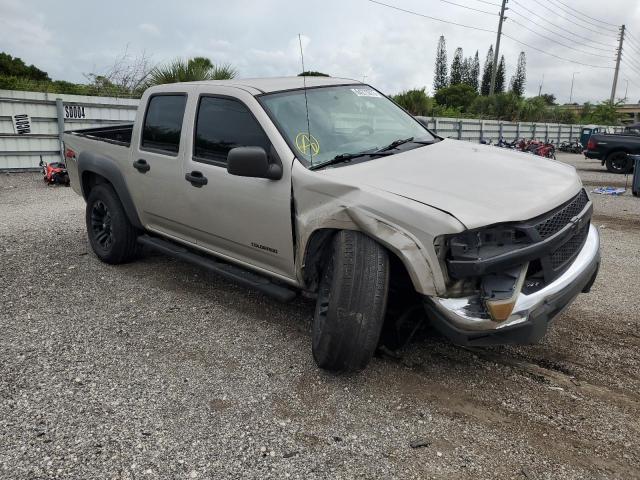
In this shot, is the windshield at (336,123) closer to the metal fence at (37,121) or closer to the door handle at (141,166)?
the door handle at (141,166)

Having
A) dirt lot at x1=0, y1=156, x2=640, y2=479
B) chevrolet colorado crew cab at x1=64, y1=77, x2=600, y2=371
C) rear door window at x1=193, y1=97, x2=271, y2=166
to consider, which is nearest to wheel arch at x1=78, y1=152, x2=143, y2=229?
chevrolet colorado crew cab at x1=64, y1=77, x2=600, y2=371

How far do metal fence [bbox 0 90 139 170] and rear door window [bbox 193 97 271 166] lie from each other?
986 cm

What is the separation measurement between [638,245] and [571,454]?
4.86 meters

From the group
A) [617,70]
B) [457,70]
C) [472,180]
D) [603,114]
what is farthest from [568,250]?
[457,70]

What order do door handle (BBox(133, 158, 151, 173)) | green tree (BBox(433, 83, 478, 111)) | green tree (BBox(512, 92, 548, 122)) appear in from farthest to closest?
green tree (BBox(433, 83, 478, 111)), green tree (BBox(512, 92, 548, 122)), door handle (BBox(133, 158, 151, 173))

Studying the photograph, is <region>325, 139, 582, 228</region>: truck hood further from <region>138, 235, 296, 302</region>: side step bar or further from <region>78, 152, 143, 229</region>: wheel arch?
<region>78, 152, 143, 229</region>: wheel arch

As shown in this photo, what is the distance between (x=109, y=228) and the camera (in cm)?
538

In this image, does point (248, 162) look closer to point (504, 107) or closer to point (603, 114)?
point (504, 107)

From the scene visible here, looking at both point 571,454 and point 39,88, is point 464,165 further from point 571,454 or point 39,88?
point 39,88

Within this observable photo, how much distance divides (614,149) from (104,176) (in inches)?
574

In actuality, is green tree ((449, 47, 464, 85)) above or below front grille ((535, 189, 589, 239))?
above

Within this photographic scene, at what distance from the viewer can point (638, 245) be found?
6395 millimetres

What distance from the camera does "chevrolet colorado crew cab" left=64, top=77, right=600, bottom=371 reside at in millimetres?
2656

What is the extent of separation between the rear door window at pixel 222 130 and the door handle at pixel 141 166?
69 cm
